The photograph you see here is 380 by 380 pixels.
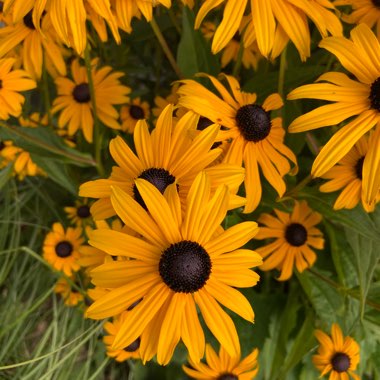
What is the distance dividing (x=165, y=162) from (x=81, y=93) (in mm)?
483

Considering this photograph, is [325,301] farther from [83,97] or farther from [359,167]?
[83,97]

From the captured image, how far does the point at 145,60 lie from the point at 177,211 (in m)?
0.85

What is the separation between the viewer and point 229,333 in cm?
54

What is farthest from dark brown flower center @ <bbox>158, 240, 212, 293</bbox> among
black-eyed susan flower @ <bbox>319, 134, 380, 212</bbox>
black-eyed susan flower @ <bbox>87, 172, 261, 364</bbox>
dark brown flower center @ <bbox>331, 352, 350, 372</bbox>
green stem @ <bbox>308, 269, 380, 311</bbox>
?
dark brown flower center @ <bbox>331, 352, 350, 372</bbox>

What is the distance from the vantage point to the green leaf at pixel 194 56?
861mm

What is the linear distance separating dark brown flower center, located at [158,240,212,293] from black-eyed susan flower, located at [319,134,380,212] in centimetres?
26

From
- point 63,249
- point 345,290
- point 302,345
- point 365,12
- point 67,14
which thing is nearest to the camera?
point 67,14

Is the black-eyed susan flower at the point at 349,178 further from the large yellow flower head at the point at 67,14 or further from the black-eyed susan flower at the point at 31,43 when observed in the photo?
the black-eyed susan flower at the point at 31,43

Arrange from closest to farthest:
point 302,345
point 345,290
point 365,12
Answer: point 365,12
point 345,290
point 302,345

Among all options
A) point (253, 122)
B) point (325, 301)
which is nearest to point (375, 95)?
point (253, 122)

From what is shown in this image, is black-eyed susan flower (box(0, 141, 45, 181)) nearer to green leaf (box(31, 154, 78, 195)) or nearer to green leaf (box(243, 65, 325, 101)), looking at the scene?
green leaf (box(31, 154, 78, 195))

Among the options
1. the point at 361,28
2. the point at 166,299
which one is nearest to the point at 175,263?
the point at 166,299

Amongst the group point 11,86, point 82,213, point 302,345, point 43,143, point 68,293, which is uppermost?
point 11,86

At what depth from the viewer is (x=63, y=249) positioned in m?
1.04
